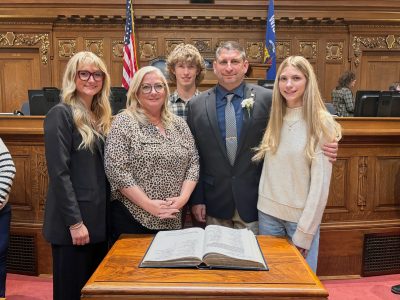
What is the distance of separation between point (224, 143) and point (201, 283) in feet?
3.32

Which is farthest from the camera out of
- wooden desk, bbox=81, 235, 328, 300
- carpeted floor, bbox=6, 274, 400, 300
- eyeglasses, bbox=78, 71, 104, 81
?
carpeted floor, bbox=6, 274, 400, 300

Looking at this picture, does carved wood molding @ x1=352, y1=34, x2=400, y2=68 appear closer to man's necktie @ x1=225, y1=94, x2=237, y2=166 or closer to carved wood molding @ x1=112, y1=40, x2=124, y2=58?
carved wood molding @ x1=112, y1=40, x2=124, y2=58

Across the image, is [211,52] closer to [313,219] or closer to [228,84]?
[228,84]

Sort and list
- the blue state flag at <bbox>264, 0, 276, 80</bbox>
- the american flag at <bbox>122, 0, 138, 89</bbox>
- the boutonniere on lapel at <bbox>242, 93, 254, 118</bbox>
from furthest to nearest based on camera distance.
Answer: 1. the blue state flag at <bbox>264, 0, 276, 80</bbox>
2. the american flag at <bbox>122, 0, 138, 89</bbox>
3. the boutonniere on lapel at <bbox>242, 93, 254, 118</bbox>

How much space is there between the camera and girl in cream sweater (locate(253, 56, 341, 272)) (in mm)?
1830

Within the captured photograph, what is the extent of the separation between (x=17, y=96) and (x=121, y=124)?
21.3 ft

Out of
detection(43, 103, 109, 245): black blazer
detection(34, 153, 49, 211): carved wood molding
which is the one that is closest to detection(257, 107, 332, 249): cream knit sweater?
detection(43, 103, 109, 245): black blazer

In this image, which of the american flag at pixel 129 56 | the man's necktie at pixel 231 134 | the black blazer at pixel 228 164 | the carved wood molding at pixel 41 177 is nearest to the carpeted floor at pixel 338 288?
the carved wood molding at pixel 41 177

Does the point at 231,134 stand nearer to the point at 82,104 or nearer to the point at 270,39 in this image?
the point at 82,104

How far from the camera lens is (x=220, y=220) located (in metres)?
2.16

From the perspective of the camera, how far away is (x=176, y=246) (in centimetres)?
138

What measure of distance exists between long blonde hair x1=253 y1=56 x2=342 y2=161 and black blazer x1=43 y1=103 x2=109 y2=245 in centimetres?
77

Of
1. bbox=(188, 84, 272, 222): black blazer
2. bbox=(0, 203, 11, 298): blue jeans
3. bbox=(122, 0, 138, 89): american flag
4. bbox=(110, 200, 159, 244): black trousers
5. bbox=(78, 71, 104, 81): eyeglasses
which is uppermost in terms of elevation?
bbox=(122, 0, 138, 89): american flag

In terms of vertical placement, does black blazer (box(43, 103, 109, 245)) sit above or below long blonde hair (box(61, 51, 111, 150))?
below
